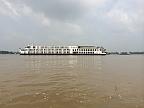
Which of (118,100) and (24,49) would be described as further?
(24,49)

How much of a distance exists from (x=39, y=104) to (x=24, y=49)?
591 ft

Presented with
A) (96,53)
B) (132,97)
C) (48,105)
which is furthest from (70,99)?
(96,53)

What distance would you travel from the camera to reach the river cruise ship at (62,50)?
7003 inches

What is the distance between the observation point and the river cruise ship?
177875 mm

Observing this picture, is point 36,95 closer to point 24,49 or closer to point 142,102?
point 142,102

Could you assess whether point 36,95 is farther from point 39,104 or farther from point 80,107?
point 80,107

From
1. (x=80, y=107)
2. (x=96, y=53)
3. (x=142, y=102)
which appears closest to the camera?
(x=80, y=107)

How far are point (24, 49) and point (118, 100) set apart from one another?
180384 millimetres

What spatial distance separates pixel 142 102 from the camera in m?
10.5

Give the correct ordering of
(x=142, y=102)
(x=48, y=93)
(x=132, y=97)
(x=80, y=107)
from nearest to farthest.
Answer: (x=80, y=107) → (x=142, y=102) → (x=132, y=97) → (x=48, y=93)

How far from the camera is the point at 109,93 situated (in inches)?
498

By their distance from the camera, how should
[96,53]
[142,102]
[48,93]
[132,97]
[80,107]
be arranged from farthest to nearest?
[96,53]
[48,93]
[132,97]
[142,102]
[80,107]

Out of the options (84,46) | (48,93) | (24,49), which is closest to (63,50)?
(84,46)

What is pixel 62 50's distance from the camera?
608ft
